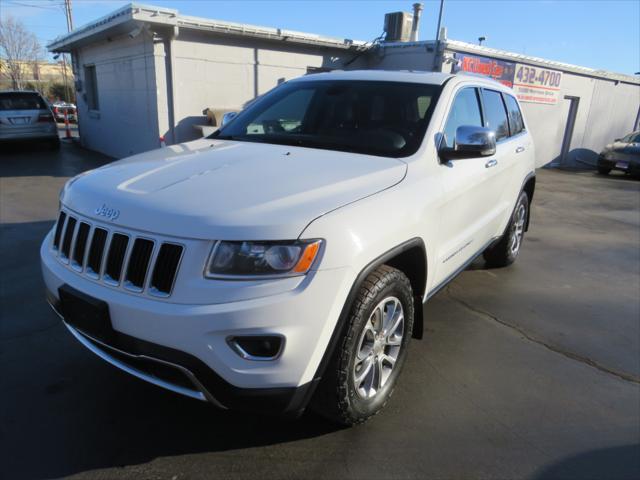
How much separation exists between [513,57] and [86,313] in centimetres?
1415

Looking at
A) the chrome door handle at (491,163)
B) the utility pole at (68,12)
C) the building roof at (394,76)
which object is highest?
the utility pole at (68,12)

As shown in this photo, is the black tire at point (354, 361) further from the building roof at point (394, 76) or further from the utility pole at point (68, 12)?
the utility pole at point (68, 12)

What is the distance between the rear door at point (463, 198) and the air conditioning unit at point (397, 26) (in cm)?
1079

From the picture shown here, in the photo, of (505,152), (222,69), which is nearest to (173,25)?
(222,69)

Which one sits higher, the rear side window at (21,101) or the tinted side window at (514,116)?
the tinted side window at (514,116)

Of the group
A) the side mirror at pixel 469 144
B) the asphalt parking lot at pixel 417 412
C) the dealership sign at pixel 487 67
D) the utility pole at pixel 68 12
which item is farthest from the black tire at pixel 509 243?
the utility pole at pixel 68 12

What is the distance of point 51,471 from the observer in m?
2.25

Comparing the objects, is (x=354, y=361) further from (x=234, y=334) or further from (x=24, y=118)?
(x=24, y=118)

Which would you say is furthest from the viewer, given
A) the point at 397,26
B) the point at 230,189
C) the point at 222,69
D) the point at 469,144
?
the point at 397,26

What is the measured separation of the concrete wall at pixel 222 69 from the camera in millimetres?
10273

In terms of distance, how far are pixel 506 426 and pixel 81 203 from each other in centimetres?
257

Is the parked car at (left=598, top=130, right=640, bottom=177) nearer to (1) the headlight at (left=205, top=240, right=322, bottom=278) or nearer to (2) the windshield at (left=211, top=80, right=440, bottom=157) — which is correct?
(2) the windshield at (left=211, top=80, right=440, bottom=157)

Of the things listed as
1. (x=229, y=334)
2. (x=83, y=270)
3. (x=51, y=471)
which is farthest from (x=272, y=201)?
(x=51, y=471)

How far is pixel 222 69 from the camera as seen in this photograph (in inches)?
426
